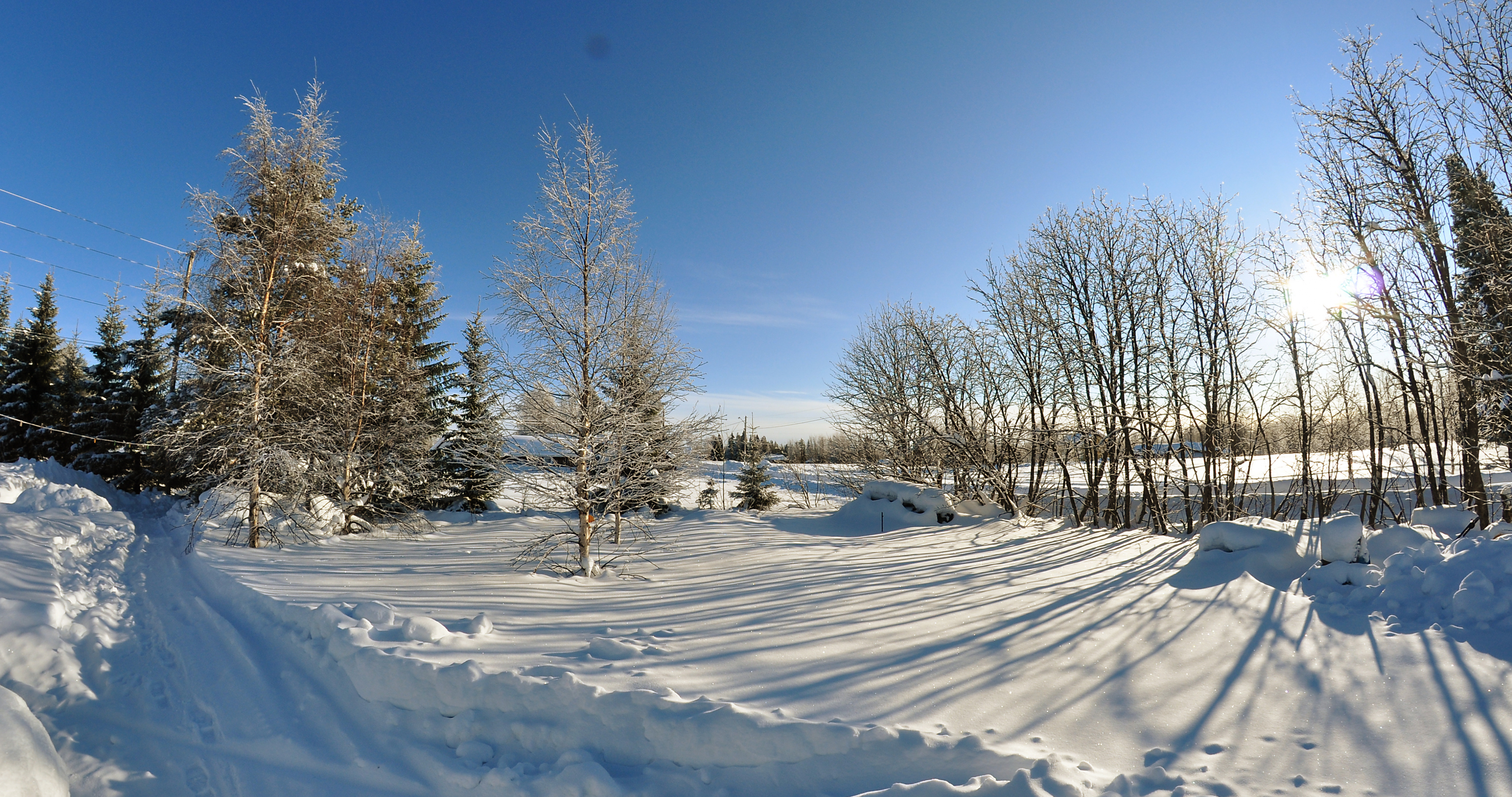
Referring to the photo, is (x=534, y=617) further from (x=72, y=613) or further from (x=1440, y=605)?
(x=1440, y=605)

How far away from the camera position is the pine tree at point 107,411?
1703cm

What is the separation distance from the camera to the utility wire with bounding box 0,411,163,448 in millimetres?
12083

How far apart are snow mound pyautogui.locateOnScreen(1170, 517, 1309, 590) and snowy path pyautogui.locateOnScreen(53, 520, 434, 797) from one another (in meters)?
7.29

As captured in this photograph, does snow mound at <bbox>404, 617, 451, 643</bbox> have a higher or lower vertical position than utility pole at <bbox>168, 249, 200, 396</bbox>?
lower

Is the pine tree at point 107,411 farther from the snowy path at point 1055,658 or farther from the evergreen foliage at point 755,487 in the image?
the evergreen foliage at point 755,487

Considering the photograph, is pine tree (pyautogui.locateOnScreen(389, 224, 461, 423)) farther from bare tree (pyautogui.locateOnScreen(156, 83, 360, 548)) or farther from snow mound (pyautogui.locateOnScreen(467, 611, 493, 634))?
snow mound (pyautogui.locateOnScreen(467, 611, 493, 634))

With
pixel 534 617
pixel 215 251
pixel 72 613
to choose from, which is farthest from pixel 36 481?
pixel 534 617

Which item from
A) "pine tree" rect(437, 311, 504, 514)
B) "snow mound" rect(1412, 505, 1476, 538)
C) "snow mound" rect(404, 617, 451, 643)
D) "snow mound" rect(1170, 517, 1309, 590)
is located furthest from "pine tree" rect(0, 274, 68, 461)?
"snow mound" rect(1412, 505, 1476, 538)

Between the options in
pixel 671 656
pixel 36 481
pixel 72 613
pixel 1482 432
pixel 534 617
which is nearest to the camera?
pixel 671 656

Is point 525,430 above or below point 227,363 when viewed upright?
below

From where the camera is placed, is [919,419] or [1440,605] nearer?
[1440,605]

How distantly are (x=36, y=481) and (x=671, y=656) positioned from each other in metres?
17.5

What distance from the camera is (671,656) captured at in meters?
4.23

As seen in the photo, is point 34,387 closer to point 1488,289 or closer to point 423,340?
point 423,340
